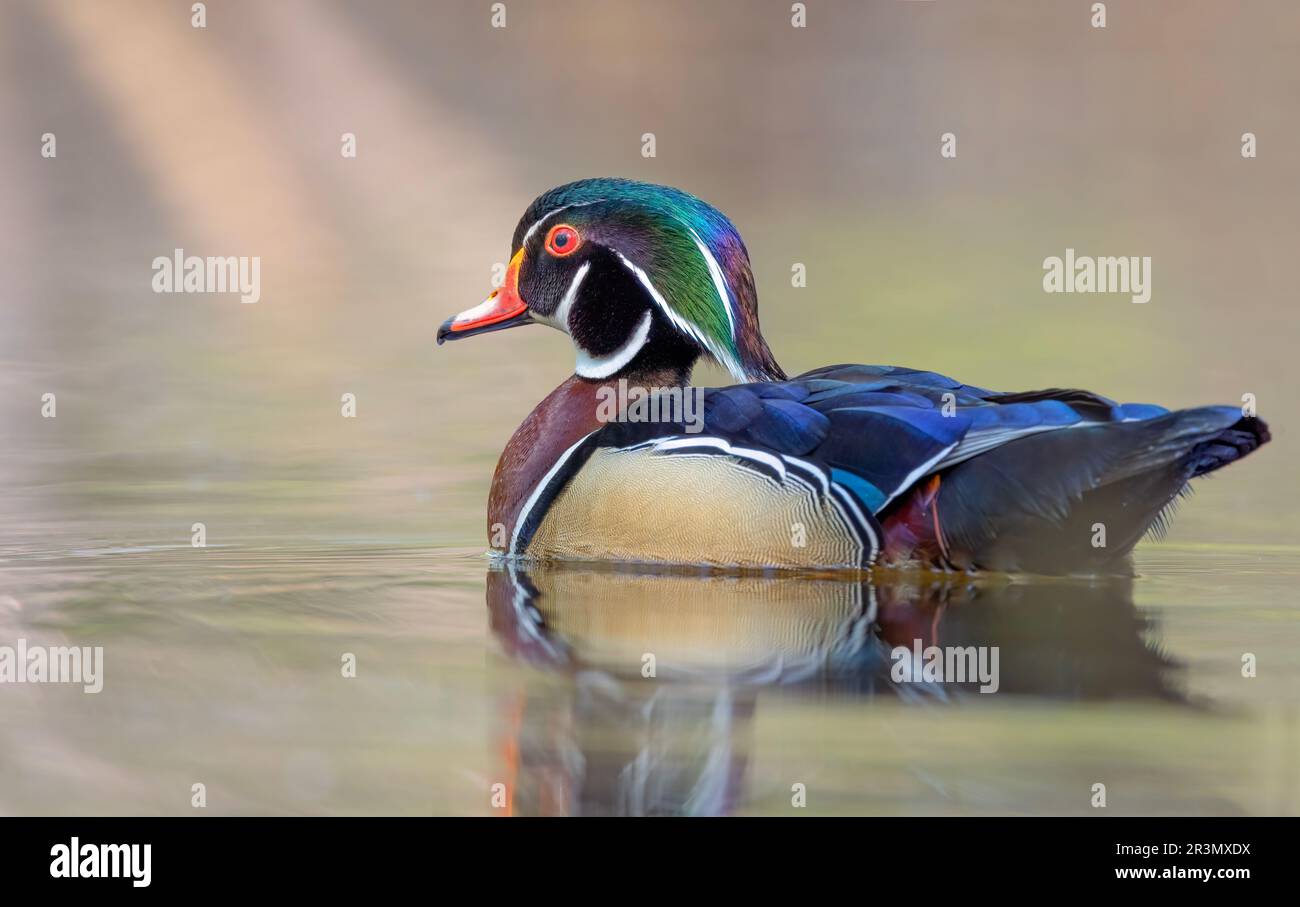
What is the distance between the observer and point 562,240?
6.34 m

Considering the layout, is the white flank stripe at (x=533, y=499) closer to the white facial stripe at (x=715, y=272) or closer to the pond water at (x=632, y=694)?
the pond water at (x=632, y=694)

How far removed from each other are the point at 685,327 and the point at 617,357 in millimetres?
286

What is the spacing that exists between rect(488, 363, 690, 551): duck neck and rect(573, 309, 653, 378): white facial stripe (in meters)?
0.02

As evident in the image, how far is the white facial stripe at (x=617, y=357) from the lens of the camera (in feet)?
20.7

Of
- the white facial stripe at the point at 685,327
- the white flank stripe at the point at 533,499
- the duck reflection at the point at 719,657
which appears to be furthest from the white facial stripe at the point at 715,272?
the duck reflection at the point at 719,657

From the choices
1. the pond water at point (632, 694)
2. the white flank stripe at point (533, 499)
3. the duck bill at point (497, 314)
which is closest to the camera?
the pond water at point (632, 694)

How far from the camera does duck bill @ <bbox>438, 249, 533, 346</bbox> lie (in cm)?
648

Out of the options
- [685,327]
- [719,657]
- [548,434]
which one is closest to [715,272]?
[685,327]

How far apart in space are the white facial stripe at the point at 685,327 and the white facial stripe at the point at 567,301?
15 cm

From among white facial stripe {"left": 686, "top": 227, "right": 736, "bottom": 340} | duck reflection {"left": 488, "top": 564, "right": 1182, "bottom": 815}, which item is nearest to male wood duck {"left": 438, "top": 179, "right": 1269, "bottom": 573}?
white facial stripe {"left": 686, "top": 227, "right": 736, "bottom": 340}

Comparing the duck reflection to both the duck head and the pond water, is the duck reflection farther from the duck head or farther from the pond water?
the duck head

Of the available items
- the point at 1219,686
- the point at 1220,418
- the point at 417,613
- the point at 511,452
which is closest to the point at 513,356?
the point at 511,452

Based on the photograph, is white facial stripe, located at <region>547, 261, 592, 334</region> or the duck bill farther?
the duck bill

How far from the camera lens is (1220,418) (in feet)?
16.5
